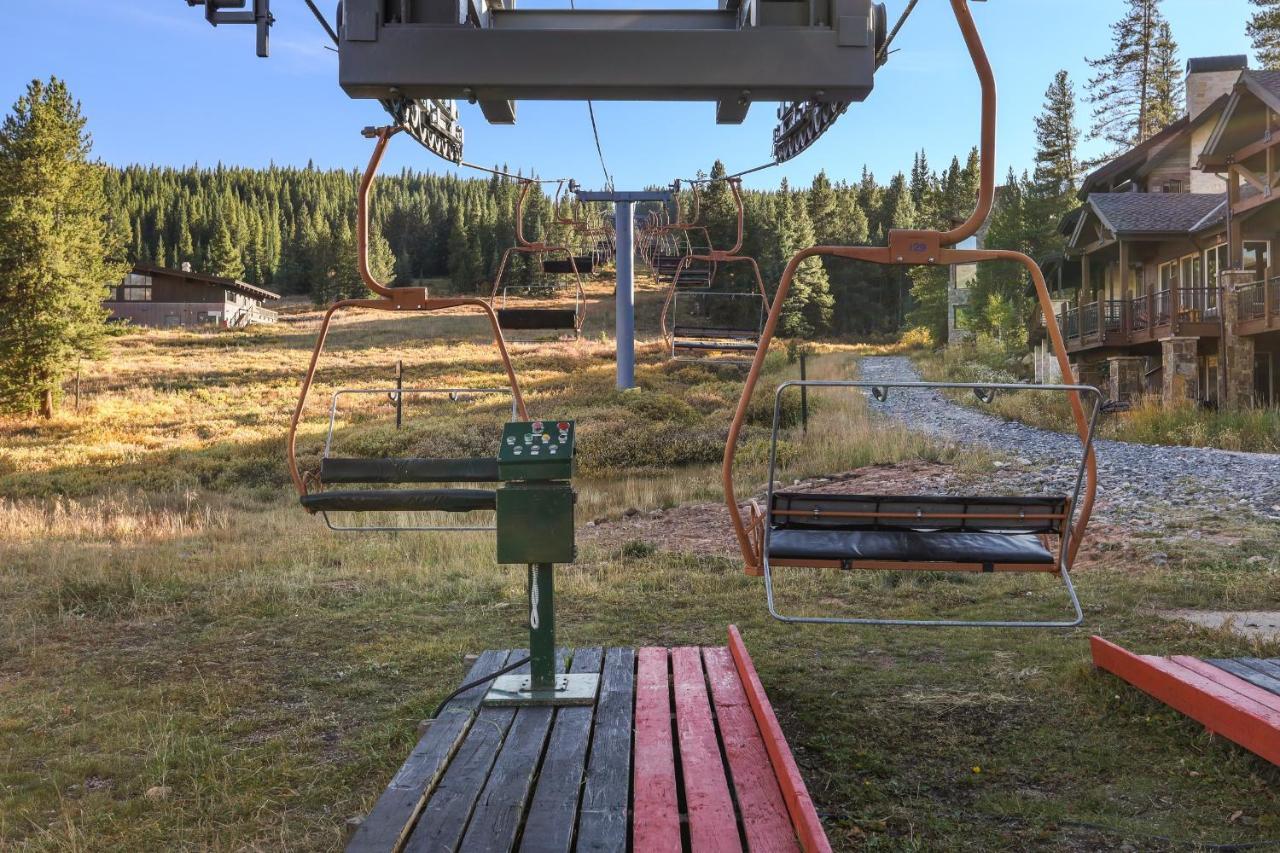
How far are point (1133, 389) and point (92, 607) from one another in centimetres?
2375

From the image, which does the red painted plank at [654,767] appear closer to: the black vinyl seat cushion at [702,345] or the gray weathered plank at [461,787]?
the gray weathered plank at [461,787]

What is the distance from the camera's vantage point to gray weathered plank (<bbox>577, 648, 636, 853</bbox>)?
304 cm

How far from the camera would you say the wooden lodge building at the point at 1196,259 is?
67.3 ft

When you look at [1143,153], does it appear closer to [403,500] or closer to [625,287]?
[625,287]

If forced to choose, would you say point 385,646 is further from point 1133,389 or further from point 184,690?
point 1133,389

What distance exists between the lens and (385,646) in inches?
268

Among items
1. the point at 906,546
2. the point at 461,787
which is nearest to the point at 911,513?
the point at 906,546

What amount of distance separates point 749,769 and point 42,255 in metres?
33.5

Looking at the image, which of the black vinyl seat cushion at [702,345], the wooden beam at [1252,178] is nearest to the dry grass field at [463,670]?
the black vinyl seat cushion at [702,345]

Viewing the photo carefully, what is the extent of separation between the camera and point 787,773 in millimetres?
3252

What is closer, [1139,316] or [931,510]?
[931,510]

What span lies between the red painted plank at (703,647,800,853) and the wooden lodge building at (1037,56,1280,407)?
18.5 m

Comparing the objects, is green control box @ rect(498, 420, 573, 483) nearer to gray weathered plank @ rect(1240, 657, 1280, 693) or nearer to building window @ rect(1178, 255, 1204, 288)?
gray weathered plank @ rect(1240, 657, 1280, 693)

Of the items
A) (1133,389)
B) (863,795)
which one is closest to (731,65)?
(863,795)
